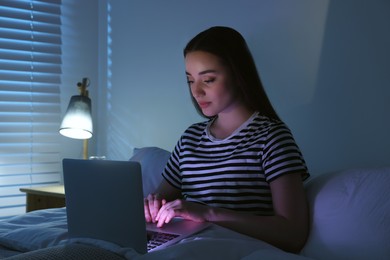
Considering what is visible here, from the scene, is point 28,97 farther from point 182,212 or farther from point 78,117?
point 182,212

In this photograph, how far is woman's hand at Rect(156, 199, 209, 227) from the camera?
115 centimetres

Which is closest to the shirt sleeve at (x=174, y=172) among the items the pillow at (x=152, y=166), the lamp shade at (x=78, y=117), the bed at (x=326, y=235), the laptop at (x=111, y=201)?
the pillow at (x=152, y=166)

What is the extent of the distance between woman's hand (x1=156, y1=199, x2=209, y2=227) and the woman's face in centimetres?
36

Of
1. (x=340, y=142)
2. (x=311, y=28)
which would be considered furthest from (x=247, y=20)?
(x=340, y=142)

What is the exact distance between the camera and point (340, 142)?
1.62 meters

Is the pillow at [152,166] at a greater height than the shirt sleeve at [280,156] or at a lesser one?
lesser

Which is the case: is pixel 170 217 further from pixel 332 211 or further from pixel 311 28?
pixel 311 28

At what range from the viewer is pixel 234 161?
1.34 metres

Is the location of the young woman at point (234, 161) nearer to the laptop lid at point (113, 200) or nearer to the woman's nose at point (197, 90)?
the woman's nose at point (197, 90)

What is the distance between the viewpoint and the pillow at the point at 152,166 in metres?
1.71

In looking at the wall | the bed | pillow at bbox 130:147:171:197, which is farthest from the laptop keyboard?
the wall

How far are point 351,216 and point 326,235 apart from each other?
8cm

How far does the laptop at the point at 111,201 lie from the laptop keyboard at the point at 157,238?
0.12m

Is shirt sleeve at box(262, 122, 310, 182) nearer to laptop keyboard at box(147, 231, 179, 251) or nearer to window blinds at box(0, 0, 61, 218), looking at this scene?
laptop keyboard at box(147, 231, 179, 251)
